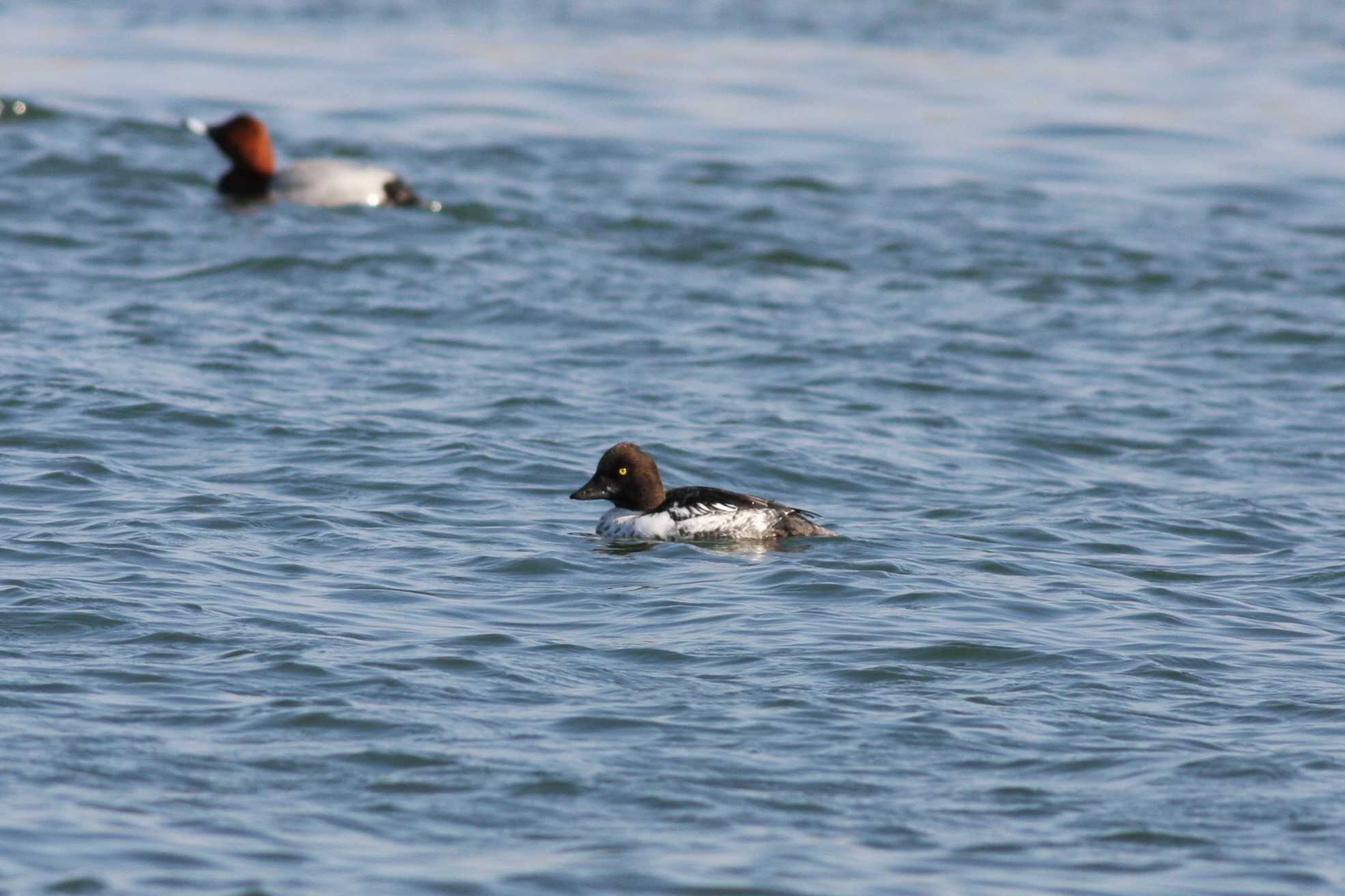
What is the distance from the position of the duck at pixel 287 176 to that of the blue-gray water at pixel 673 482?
0.38m

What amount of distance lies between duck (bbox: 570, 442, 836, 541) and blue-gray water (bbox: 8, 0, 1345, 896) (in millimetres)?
189

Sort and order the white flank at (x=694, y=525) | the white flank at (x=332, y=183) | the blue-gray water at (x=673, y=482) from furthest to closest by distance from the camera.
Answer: the white flank at (x=332, y=183), the white flank at (x=694, y=525), the blue-gray water at (x=673, y=482)

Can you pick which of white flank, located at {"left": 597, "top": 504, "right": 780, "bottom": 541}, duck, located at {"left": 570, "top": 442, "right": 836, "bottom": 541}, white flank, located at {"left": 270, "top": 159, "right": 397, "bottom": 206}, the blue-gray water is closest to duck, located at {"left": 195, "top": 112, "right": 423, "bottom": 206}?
white flank, located at {"left": 270, "top": 159, "right": 397, "bottom": 206}

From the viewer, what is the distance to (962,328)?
1788 centimetres

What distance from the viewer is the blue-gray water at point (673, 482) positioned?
25.0 feet

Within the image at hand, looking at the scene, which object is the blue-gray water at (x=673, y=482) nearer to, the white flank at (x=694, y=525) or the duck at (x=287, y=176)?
the white flank at (x=694, y=525)

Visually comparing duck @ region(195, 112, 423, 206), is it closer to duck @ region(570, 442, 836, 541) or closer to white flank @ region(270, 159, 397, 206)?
white flank @ region(270, 159, 397, 206)

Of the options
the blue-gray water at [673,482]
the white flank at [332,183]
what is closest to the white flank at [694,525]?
the blue-gray water at [673,482]

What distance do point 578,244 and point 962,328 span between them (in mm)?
4138

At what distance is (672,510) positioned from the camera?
12055 millimetres

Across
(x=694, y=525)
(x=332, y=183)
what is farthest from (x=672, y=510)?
(x=332, y=183)

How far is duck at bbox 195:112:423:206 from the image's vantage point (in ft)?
70.5

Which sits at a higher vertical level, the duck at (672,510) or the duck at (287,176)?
the duck at (287,176)

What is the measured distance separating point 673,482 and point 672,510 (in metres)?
1.53
